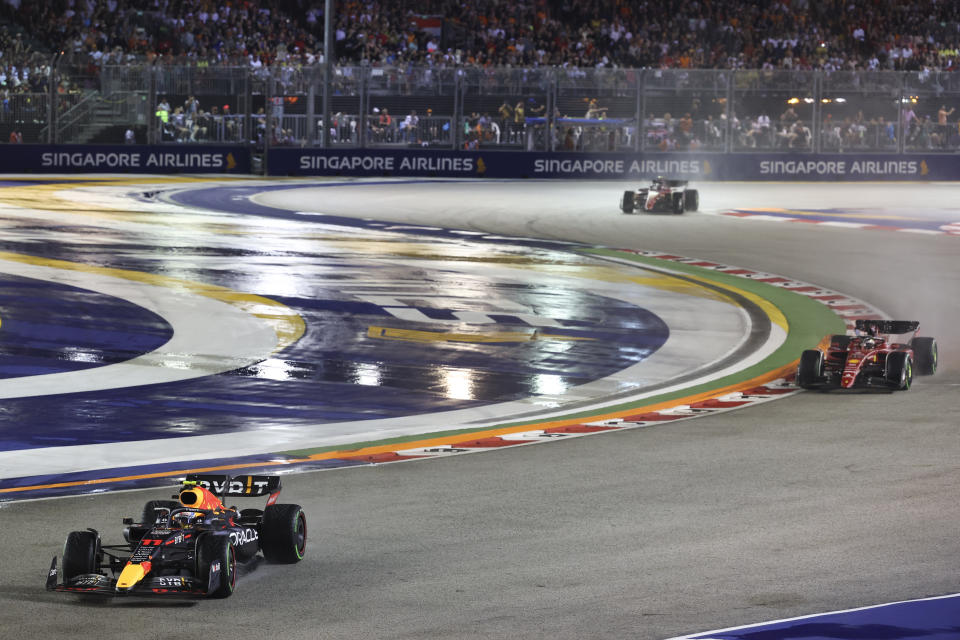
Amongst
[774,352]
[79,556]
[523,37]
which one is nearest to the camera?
[79,556]

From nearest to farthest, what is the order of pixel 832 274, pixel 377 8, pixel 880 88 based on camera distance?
1. pixel 832 274
2. pixel 880 88
3. pixel 377 8

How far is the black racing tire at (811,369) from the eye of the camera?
497 inches

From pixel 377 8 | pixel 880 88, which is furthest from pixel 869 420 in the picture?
pixel 377 8

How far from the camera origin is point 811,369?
1265 centimetres

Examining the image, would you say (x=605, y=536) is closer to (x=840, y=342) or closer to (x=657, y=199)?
(x=840, y=342)

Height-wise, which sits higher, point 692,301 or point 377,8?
point 377,8

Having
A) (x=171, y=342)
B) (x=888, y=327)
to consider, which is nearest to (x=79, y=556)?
(x=171, y=342)

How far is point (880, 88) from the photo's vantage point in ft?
137

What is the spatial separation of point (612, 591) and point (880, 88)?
3746 cm

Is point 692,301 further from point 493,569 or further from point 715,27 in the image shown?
point 715,27

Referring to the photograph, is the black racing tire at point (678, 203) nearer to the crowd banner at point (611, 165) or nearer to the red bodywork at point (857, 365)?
the crowd banner at point (611, 165)

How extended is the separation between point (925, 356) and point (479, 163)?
28.5 meters

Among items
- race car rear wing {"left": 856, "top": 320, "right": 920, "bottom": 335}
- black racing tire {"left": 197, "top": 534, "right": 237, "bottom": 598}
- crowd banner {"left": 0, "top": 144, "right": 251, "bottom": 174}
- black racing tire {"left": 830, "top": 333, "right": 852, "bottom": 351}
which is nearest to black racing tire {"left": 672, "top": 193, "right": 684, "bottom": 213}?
crowd banner {"left": 0, "top": 144, "right": 251, "bottom": 174}

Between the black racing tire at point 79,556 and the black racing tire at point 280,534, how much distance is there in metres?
0.84
